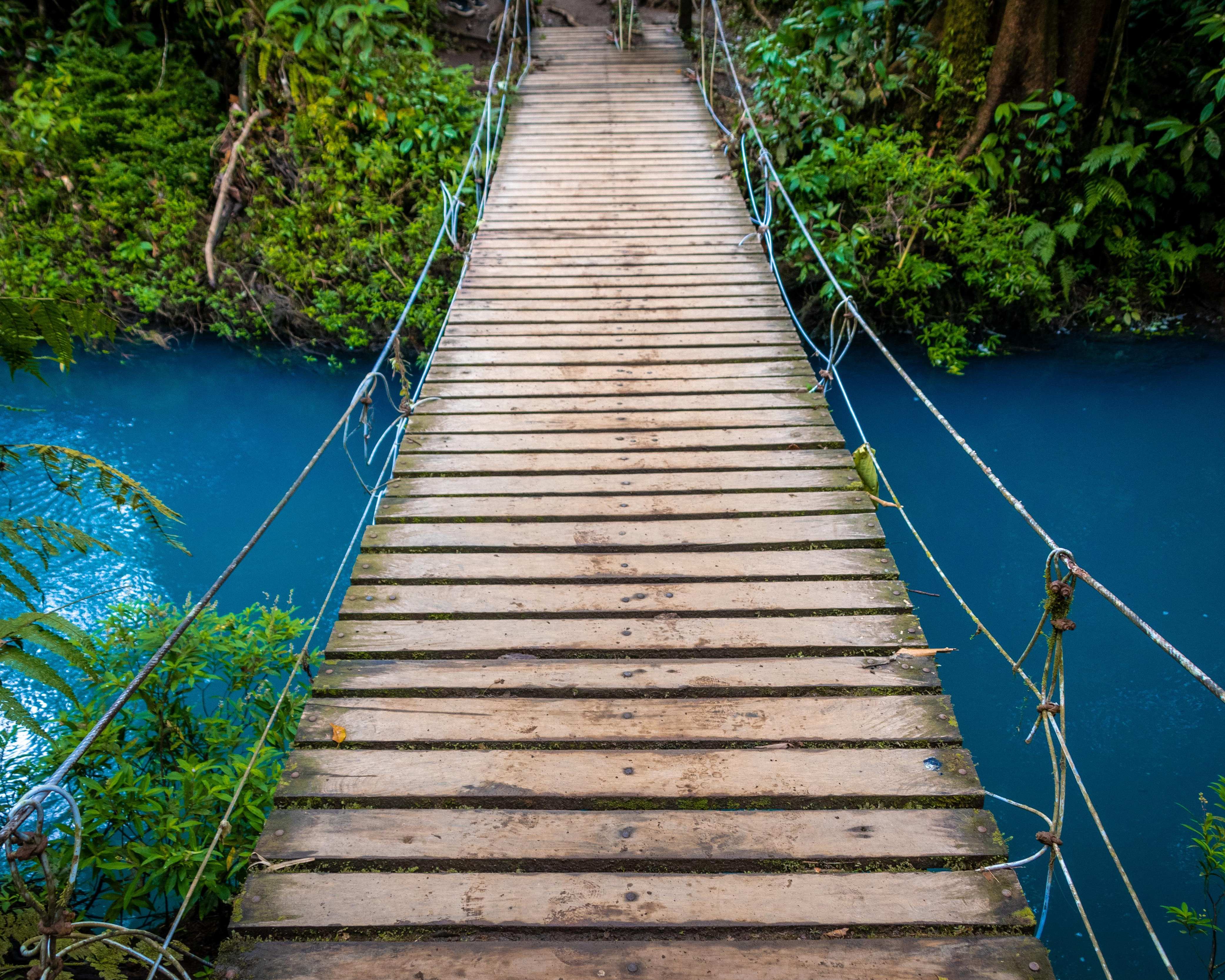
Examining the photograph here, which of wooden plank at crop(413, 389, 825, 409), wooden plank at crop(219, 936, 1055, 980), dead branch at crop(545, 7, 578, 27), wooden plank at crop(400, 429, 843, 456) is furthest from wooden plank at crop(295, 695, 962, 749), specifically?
dead branch at crop(545, 7, 578, 27)

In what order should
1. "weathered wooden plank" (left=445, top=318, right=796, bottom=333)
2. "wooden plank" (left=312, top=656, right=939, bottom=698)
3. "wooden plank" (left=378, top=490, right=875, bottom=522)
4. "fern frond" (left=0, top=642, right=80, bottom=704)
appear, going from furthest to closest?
"weathered wooden plank" (left=445, top=318, right=796, bottom=333)
"wooden plank" (left=378, top=490, right=875, bottom=522)
"wooden plank" (left=312, top=656, right=939, bottom=698)
"fern frond" (left=0, top=642, right=80, bottom=704)

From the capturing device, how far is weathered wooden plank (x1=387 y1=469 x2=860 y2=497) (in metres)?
3.07

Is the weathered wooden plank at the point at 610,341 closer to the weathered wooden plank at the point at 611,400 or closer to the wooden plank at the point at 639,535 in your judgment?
the weathered wooden plank at the point at 611,400

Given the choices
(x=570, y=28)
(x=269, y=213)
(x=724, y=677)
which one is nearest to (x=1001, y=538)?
(x=724, y=677)

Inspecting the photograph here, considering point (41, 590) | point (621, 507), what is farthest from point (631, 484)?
point (41, 590)

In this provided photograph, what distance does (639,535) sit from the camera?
285 centimetres

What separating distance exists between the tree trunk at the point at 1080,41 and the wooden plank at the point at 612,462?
5.25 meters

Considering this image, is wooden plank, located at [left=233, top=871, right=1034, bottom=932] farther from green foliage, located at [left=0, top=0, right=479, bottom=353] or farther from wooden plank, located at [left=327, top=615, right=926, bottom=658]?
green foliage, located at [left=0, top=0, right=479, bottom=353]

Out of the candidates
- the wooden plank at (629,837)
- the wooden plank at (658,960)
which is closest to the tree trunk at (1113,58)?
the wooden plank at (629,837)

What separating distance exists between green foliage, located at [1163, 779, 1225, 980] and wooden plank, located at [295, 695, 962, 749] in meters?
1.23

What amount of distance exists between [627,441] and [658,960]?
7.28 ft

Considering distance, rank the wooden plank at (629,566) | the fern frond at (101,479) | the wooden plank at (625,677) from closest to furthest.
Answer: the fern frond at (101,479) < the wooden plank at (625,677) < the wooden plank at (629,566)

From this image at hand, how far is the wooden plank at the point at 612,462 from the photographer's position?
321cm

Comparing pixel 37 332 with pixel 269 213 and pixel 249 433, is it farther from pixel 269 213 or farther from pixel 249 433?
pixel 269 213
